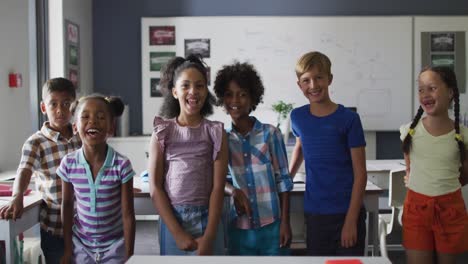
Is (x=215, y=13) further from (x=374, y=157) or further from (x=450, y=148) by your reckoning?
(x=450, y=148)

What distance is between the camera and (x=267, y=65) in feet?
17.9

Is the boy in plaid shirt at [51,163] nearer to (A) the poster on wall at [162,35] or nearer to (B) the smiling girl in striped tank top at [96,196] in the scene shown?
(B) the smiling girl in striped tank top at [96,196]

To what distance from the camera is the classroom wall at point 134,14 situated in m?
5.50

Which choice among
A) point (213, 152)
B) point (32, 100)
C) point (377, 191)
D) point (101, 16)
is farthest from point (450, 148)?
point (101, 16)

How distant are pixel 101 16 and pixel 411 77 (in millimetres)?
3316

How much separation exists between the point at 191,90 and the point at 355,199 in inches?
29.5

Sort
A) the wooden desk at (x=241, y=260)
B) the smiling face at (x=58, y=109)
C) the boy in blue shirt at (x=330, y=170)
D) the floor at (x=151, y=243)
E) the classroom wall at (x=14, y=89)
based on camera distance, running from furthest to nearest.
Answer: the classroom wall at (x=14, y=89)
the floor at (x=151, y=243)
the smiling face at (x=58, y=109)
the boy in blue shirt at (x=330, y=170)
the wooden desk at (x=241, y=260)

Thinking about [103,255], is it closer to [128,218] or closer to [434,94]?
[128,218]

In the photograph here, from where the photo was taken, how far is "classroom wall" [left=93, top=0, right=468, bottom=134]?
5500mm

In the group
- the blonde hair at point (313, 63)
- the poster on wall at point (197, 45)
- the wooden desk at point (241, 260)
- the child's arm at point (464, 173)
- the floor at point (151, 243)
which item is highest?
the poster on wall at point (197, 45)

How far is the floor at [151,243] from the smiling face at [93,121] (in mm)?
1821

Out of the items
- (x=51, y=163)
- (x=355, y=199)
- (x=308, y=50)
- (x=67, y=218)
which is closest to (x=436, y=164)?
(x=355, y=199)

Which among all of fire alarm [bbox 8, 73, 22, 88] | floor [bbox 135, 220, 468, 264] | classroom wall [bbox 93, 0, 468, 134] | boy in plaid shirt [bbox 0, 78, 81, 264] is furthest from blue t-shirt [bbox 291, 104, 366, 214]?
classroom wall [bbox 93, 0, 468, 134]

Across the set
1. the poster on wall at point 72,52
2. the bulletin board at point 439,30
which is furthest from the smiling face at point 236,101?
the bulletin board at point 439,30
